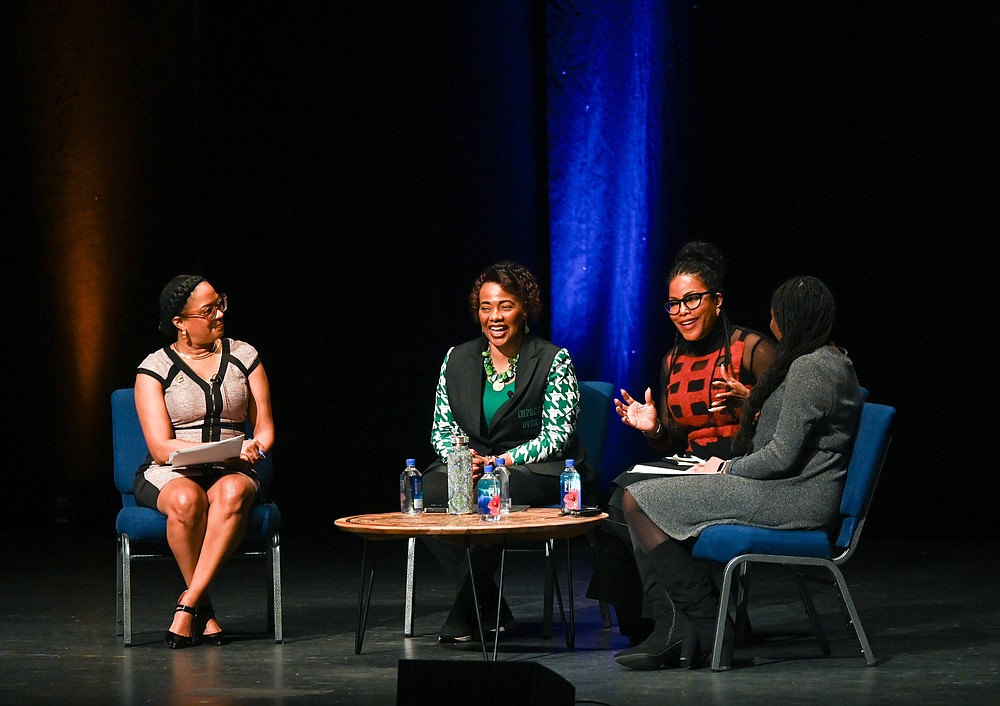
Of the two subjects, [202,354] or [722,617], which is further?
[202,354]

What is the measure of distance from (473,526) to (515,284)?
1.17 m

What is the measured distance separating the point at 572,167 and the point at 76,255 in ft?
9.50

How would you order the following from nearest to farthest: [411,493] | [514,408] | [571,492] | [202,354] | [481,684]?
1. [481,684]
2. [571,492]
3. [411,493]
4. [514,408]
5. [202,354]

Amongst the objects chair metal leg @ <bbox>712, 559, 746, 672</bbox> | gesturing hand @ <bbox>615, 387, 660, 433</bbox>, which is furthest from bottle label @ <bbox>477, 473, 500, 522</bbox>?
chair metal leg @ <bbox>712, 559, 746, 672</bbox>

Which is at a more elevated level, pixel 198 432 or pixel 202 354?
pixel 202 354

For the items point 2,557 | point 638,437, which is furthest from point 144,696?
point 638,437

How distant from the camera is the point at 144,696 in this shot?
343 cm

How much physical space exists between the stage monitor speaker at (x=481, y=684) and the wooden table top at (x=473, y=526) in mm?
998

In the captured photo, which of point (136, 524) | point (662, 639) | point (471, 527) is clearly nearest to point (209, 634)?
point (136, 524)

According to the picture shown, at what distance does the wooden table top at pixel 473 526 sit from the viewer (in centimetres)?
359

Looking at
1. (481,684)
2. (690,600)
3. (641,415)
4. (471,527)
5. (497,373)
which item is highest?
(497,373)

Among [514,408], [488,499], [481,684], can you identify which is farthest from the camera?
[514,408]

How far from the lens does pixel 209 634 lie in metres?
4.25

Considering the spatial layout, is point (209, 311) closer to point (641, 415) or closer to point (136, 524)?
point (136, 524)
